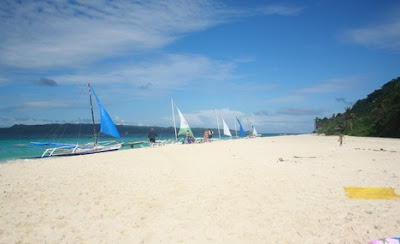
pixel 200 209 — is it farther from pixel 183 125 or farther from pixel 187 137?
pixel 183 125

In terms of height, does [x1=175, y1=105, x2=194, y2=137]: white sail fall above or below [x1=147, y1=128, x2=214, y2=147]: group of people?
above

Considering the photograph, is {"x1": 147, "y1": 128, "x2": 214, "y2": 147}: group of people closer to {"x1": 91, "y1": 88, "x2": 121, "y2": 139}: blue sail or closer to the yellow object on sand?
{"x1": 91, "y1": 88, "x2": 121, "y2": 139}: blue sail

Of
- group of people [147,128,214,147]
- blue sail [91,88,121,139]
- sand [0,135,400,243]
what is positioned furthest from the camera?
group of people [147,128,214,147]

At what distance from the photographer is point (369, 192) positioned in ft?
25.5

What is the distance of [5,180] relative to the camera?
35.8 ft

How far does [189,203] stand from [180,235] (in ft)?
6.59

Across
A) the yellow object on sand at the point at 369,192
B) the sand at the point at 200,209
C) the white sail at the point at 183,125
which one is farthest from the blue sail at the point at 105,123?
the yellow object on sand at the point at 369,192

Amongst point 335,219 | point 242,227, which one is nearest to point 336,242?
point 335,219

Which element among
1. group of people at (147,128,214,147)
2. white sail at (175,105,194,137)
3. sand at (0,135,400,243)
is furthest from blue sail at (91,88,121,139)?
sand at (0,135,400,243)

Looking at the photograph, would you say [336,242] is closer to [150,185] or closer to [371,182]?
[371,182]

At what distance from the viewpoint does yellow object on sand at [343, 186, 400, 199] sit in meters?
7.34

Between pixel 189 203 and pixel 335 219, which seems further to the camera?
pixel 189 203

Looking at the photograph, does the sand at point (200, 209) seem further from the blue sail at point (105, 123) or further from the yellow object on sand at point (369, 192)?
the blue sail at point (105, 123)

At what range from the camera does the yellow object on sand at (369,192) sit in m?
7.34
